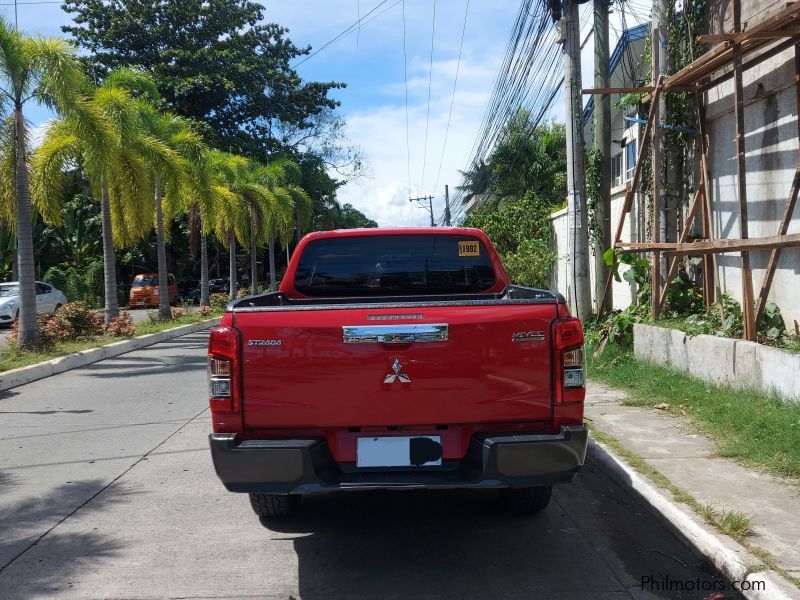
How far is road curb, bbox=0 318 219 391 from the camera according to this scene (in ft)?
37.0

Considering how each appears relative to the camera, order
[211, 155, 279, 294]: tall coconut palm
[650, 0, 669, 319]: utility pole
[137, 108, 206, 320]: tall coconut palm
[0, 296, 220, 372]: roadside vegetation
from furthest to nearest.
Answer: [211, 155, 279, 294]: tall coconut palm < [137, 108, 206, 320]: tall coconut palm < [0, 296, 220, 372]: roadside vegetation < [650, 0, 669, 319]: utility pole

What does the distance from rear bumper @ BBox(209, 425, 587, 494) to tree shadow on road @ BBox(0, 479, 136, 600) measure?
3.73 feet

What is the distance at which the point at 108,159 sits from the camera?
50.7 ft

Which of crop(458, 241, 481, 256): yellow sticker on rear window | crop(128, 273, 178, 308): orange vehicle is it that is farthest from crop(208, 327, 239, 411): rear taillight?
crop(128, 273, 178, 308): orange vehicle

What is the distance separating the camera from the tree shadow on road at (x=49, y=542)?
404 cm

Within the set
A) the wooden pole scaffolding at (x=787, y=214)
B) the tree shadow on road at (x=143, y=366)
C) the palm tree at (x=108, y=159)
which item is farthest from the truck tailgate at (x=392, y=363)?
the palm tree at (x=108, y=159)

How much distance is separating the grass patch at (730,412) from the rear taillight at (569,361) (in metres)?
2.46

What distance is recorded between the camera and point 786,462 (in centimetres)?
554

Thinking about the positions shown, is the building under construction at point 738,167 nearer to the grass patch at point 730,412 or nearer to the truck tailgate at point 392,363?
the grass patch at point 730,412

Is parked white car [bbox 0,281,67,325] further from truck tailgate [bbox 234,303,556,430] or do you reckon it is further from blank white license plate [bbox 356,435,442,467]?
blank white license plate [bbox 356,435,442,467]

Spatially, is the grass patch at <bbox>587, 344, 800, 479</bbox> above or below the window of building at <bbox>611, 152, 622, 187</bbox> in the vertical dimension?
below

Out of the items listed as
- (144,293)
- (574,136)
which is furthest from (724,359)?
(144,293)

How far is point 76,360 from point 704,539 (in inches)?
464

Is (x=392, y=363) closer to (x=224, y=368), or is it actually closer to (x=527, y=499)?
(x=224, y=368)
